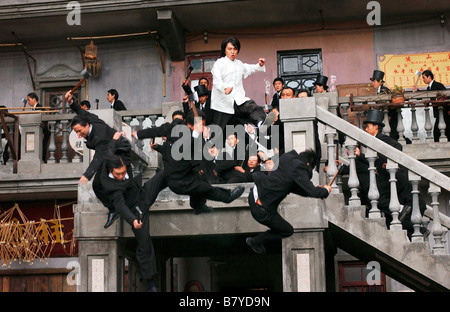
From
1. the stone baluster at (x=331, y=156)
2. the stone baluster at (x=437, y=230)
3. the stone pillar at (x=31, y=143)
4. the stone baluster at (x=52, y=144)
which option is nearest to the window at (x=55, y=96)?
the stone pillar at (x=31, y=143)

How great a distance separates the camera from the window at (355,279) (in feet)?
52.0

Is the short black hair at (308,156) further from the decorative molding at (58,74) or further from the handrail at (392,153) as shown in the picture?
the decorative molding at (58,74)

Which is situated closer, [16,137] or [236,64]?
[236,64]

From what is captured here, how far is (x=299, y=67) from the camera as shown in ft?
58.7

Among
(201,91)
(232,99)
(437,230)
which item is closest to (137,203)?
(232,99)

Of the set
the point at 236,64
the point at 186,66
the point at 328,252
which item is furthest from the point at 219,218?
the point at 186,66

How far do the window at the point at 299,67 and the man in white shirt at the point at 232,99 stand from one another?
5.88 m

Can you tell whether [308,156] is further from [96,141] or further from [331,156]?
[96,141]

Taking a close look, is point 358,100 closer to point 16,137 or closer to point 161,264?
point 161,264

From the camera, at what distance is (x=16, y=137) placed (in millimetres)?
15367

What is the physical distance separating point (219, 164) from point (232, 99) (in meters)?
1.02

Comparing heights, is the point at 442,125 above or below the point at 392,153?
above
